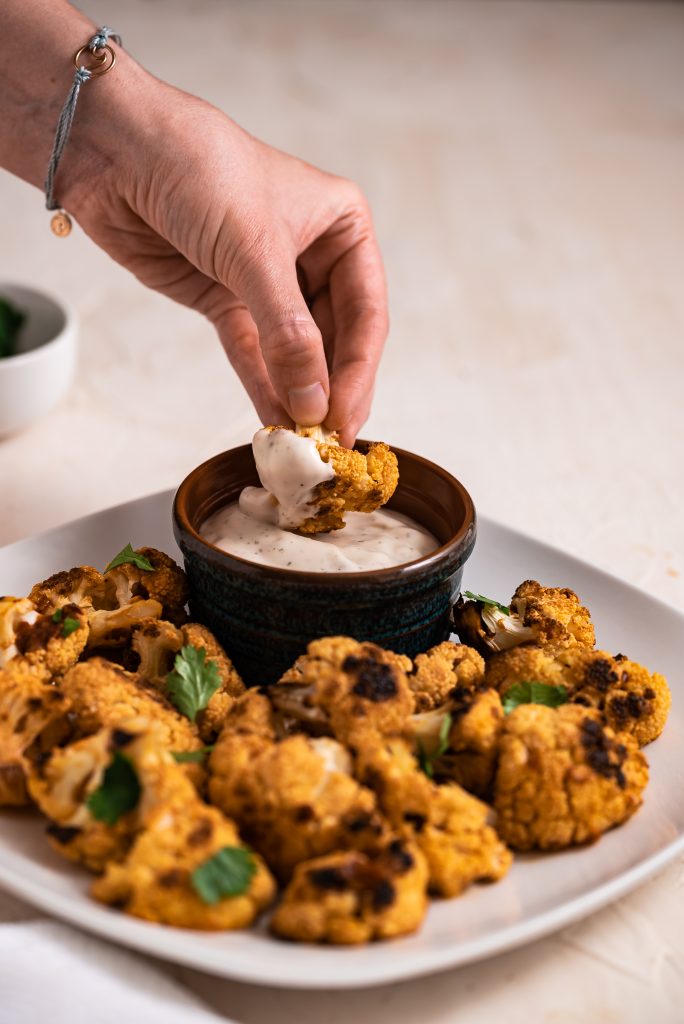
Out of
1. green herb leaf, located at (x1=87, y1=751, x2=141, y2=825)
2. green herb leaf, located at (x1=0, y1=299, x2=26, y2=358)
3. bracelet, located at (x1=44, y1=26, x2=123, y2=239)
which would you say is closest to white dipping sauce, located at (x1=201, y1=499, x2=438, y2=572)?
green herb leaf, located at (x1=87, y1=751, x2=141, y2=825)

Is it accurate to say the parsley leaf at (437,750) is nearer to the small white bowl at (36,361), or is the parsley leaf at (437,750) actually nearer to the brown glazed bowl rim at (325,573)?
the brown glazed bowl rim at (325,573)

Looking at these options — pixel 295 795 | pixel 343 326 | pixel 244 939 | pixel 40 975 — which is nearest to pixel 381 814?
pixel 295 795

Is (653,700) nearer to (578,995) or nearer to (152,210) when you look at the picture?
(578,995)

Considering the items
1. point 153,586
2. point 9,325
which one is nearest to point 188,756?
point 153,586

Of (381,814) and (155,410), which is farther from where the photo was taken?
(155,410)

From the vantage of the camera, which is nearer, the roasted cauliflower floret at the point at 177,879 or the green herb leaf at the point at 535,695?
the roasted cauliflower floret at the point at 177,879

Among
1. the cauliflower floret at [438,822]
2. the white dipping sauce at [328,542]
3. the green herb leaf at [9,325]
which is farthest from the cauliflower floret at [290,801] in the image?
the green herb leaf at [9,325]
